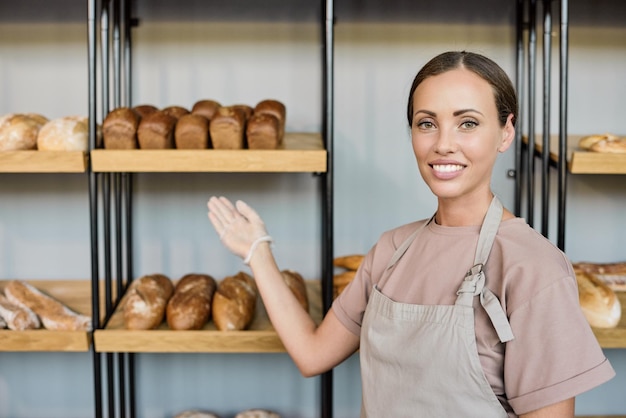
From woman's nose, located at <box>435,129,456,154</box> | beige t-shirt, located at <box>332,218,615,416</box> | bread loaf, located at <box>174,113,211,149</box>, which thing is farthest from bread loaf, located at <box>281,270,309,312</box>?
woman's nose, located at <box>435,129,456,154</box>

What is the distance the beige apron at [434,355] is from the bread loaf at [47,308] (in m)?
0.97

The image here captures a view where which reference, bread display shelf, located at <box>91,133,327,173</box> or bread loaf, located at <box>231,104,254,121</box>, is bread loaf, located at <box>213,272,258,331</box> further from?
bread loaf, located at <box>231,104,254,121</box>

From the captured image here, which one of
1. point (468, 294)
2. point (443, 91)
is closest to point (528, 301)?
point (468, 294)

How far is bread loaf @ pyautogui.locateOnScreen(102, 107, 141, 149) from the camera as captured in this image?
6.51ft

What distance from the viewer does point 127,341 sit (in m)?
2.02

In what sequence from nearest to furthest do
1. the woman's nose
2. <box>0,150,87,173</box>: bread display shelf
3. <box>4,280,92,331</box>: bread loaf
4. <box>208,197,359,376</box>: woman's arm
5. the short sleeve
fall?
the short sleeve
the woman's nose
<box>208,197,359,376</box>: woman's arm
<box>0,150,87,173</box>: bread display shelf
<box>4,280,92,331</box>: bread loaf

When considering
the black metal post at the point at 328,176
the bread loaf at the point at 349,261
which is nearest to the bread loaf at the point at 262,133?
the black metal post at the point at 328,176

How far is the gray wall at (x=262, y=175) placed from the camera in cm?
246

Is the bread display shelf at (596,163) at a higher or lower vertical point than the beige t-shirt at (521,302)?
higher

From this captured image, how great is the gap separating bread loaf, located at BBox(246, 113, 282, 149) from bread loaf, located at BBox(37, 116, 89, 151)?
0.46 m

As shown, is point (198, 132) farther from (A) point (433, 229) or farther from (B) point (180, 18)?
(A) point (433, 229)

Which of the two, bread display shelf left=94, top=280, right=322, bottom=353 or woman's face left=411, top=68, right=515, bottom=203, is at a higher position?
woman's face left=411, top=68, right=515, bottom=203

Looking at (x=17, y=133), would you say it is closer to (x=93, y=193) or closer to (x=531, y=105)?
(x=93, y=193)

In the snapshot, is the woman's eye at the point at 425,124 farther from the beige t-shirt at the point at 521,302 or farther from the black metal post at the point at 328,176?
the black metal post at the point at 328,176
